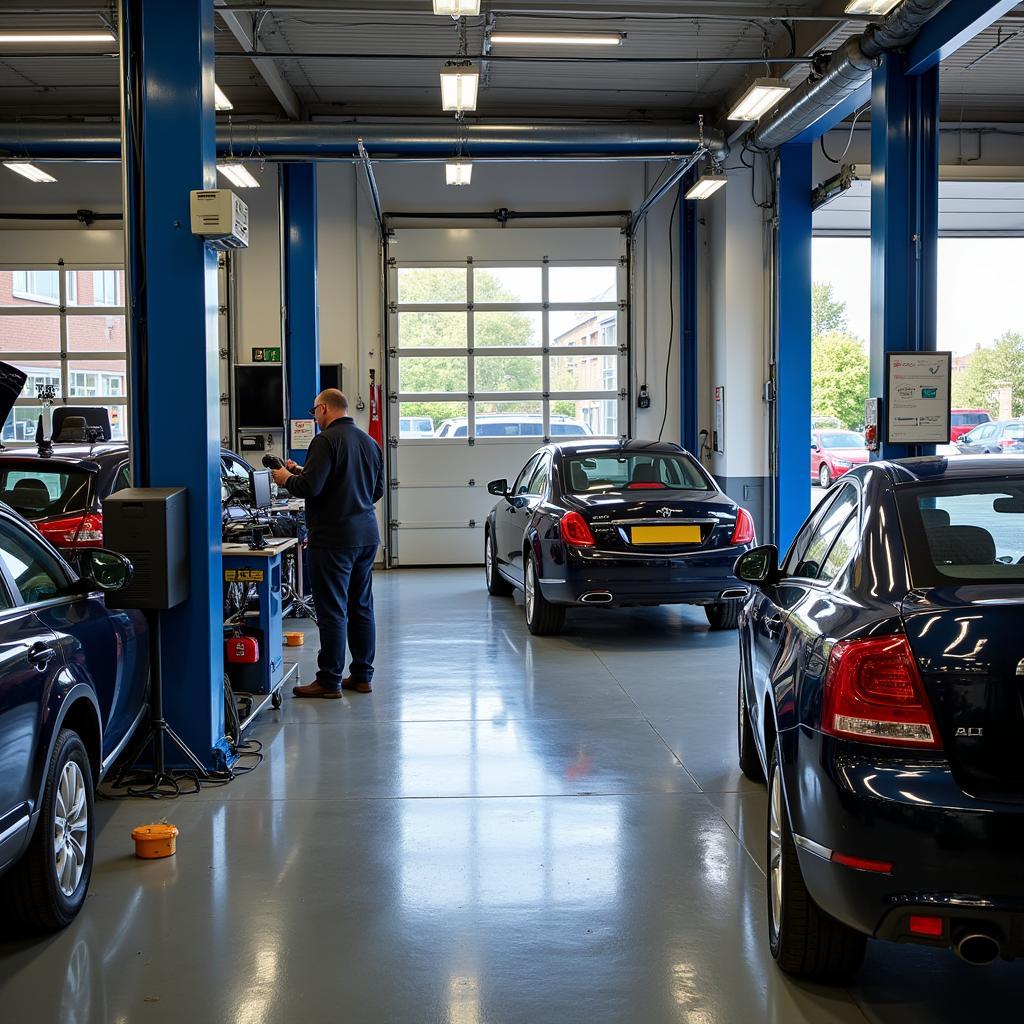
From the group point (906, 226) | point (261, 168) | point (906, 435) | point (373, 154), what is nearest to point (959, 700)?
point (906, 435)

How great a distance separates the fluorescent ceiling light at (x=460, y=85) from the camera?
30.4 ft

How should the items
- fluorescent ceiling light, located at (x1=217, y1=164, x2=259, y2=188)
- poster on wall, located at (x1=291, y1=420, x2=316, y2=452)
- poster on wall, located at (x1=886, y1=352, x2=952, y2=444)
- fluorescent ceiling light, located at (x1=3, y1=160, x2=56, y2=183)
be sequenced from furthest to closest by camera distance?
poster on wall, located at (x1=291, y1=420, x2=316, y2=452), fluorescent ceiling light, located at (x1=3, y1=160, x2=56, y2=183), fluorescent ceiling light, located at (x1=217, y1=164, x2=259, y2=188), poster on wall, located at (x1=886, y1=352, x2=952, y2=444)

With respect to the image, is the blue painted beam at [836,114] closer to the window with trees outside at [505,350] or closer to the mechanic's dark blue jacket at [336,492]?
the window with trees outside at [505,350]

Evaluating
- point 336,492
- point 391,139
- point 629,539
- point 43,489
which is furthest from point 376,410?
point 336,492

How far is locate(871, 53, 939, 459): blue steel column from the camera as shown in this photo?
28.9 feet

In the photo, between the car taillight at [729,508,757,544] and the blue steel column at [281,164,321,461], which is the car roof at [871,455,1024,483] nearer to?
the car taillight at [729,508,757,544]

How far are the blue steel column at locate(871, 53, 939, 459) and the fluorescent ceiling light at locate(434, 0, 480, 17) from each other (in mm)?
3437

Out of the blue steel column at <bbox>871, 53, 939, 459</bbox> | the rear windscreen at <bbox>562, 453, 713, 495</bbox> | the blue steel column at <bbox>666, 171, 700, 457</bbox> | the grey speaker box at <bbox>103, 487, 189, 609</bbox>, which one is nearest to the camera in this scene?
the grey speaker box at <bbox>103, 487, 189, 609</bbox>

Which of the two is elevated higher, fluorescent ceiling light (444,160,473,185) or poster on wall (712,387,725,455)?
fluorescent ceiling light (444,160,473,185)

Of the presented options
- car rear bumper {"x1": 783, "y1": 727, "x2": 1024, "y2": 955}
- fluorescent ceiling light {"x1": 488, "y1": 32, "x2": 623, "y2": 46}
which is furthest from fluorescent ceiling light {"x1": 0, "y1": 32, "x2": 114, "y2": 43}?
car rear bumper {"x1": 783, "y1": 727, "x2": 1024, "y2": 955}

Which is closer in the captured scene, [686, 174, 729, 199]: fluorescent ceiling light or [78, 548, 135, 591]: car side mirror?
[78, 548, 135, 591]: car side mirror

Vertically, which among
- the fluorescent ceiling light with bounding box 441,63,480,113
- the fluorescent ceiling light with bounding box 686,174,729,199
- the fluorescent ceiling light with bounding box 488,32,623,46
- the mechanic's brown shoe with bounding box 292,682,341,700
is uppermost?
the fluorescent ceiling light with bounding box 488,32,623,46

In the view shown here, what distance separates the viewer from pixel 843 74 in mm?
9492

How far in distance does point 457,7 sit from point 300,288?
631 centimetres
